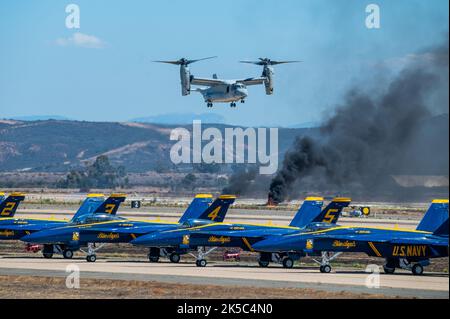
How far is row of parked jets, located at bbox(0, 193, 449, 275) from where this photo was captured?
2143 inches

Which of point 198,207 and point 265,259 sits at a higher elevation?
point 198,207

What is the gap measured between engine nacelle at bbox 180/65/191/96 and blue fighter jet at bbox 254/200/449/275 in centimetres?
6077

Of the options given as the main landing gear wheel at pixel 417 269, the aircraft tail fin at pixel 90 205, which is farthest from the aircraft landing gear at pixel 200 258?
the main landing gear wheel at pixel 417 269

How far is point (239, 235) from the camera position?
6088 centimetres

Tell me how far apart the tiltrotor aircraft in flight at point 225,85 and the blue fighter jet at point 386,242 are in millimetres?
57002

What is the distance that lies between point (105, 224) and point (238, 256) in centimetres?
850

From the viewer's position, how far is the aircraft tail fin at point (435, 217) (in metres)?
54.8

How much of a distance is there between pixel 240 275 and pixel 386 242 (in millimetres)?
7902

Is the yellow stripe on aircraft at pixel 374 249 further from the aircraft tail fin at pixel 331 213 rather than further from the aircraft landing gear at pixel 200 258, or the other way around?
the aircraft landing gear at pixel 200 258

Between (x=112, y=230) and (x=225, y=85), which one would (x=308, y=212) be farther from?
(x=225, y=85)

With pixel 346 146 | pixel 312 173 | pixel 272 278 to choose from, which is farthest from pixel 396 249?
pixel 312 173

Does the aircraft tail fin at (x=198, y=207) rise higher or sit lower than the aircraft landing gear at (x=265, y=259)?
higher

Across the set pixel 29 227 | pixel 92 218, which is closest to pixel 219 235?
pixel 92 218

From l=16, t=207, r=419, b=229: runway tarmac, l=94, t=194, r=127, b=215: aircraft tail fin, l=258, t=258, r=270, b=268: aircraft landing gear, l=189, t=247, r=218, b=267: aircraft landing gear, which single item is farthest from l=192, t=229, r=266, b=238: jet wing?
l=16, t=207, r=419, b=229: runway tarmac
